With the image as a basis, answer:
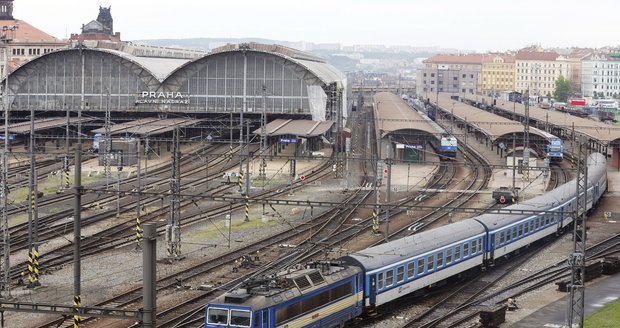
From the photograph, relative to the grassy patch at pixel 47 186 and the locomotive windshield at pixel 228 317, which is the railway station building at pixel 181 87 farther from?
the locomotive windshield at pixel 228 317

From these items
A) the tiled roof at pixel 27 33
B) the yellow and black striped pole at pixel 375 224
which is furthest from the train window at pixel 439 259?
the tiled roof at pixel 27 33

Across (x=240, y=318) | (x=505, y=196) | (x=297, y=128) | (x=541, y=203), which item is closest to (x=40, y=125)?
(x=297, y=128)

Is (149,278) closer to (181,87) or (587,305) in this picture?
(587,305)

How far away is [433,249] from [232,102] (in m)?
60.1

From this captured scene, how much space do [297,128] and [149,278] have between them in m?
62.5

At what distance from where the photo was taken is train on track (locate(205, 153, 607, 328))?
83.6 ft

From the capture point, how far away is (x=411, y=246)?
33.5 m

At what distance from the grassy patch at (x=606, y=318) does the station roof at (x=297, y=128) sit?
4347 cm

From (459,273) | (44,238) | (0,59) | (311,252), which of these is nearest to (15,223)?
(44,238)

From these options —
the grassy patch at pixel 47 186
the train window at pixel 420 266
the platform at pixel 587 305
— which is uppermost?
the train window at pixel 420 266

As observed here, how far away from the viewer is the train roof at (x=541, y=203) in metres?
39.7

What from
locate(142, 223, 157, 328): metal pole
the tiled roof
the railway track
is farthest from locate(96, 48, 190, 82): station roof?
locate(142, 223, 157, 328): metal pole

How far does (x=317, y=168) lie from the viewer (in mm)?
76125

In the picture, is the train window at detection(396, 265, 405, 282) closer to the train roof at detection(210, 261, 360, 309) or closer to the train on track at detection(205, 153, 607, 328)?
the train on track at detection(205, 153, 607, 328)
